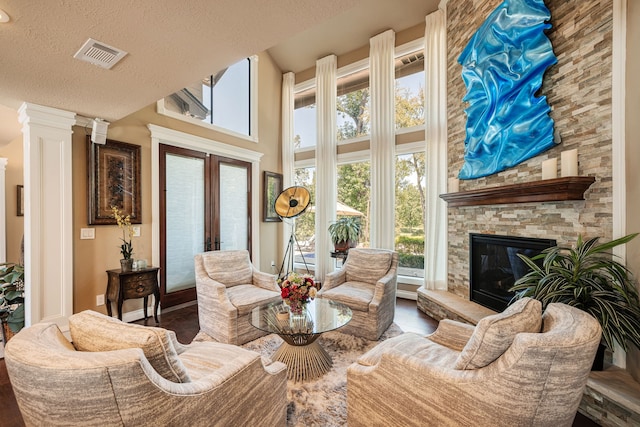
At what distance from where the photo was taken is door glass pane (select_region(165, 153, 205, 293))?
13.0ft

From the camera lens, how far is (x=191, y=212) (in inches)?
166

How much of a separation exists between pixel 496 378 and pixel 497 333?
0.59 ft

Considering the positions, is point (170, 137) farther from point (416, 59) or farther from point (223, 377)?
point (416, 59)

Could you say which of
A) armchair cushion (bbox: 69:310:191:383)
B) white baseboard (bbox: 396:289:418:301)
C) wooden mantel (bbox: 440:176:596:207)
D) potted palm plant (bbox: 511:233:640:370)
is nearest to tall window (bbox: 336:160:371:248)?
white baseboard (bbox: 396:289:418:301)

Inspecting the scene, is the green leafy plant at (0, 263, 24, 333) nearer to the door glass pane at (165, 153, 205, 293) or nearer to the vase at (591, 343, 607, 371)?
the door glass pane at (165, 153, 205, 293)

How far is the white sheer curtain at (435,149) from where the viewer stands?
4098 millimetres

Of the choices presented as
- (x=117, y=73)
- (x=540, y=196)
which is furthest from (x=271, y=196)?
(x=540, y=196)

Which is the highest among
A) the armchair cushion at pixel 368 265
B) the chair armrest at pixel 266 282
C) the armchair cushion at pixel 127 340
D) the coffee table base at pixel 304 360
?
the armchair cushion at pixel 127 340

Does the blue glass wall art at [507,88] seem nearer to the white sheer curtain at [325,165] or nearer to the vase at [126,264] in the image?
the white sheer curtain at [325,165]

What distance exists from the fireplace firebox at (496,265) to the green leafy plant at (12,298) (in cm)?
484

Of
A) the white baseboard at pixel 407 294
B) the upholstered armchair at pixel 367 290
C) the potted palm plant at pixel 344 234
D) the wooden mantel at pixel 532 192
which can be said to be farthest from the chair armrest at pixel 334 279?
the wooden mantel at pixel 532 192

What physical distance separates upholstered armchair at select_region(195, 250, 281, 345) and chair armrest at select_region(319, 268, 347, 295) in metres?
0.59

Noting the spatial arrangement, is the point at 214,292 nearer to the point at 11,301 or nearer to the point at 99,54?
the point at 11,301

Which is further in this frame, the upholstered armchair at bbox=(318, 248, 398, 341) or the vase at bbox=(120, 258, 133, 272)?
the vase at bbox=(120, 258, 133, 272)
